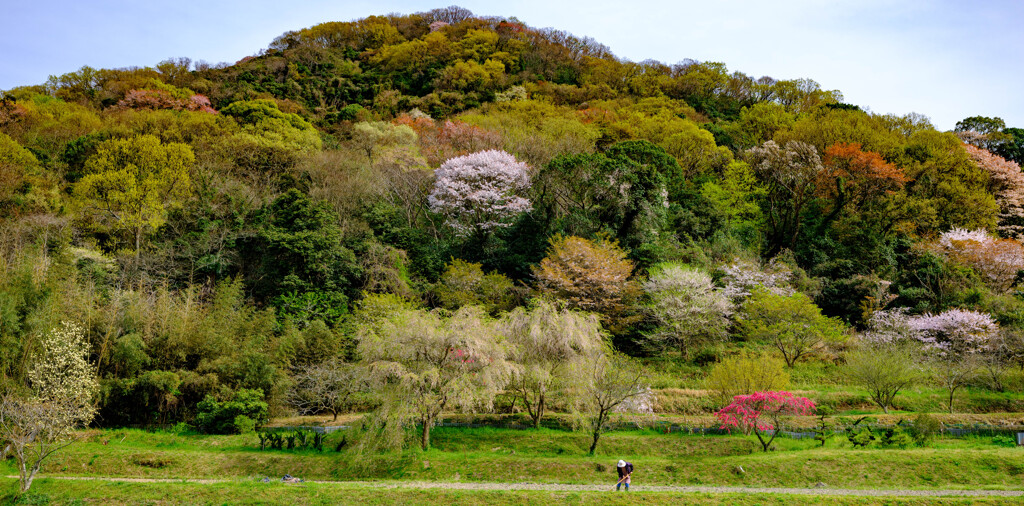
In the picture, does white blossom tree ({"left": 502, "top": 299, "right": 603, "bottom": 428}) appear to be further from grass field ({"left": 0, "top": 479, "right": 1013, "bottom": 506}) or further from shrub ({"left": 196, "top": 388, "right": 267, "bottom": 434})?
shrub ({"left": 196, "top": 388, "right": 267, "bottom": 434})

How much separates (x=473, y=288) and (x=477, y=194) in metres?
7.65

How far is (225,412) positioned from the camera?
71.5ft

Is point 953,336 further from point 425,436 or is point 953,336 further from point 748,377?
point 425,436

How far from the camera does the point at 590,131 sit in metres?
48.6

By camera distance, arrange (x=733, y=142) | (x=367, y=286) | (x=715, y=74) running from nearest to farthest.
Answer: (x=367, y=286) < (x=733, y=142) < (x=715, y=74)

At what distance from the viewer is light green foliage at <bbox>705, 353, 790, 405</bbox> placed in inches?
882

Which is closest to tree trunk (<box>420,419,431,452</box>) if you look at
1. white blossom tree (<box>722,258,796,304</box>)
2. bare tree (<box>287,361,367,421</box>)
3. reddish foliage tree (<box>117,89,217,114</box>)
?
bare tree (<box>287,361,367,421</box>)

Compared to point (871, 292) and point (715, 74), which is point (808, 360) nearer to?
point (871, 292)

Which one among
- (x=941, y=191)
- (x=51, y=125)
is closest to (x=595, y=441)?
(x=941, y=191)

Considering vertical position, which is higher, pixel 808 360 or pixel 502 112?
pixel 502 112

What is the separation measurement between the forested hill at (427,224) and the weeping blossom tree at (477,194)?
0.14 metres

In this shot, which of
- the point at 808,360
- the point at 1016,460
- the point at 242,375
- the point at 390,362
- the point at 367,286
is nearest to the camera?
the point at 1016,460

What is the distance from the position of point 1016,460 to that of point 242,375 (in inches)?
986

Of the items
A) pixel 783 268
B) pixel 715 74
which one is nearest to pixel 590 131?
pixel 783 268
